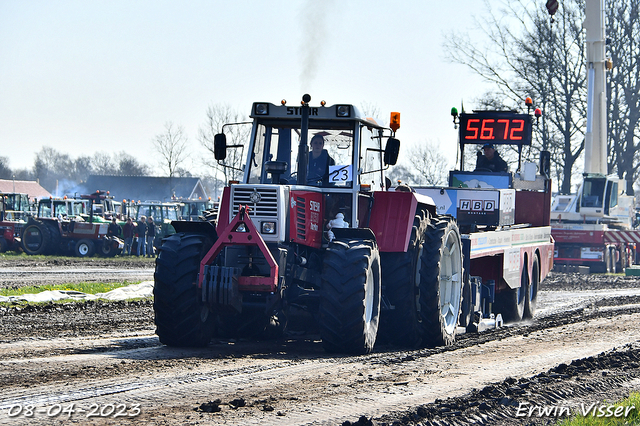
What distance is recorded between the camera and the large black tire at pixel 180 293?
28.9 ft

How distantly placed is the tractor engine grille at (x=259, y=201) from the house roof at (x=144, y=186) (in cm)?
7824

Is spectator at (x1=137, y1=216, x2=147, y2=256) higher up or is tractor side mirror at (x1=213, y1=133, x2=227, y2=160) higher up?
tractor side mirror at (x1=213, y1=133, x2=227, y2=160)

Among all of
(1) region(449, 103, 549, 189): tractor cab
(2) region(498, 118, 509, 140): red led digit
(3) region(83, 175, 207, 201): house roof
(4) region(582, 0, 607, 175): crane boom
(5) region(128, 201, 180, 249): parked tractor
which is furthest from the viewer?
(3) region(83, 175, 207, 201): house roof

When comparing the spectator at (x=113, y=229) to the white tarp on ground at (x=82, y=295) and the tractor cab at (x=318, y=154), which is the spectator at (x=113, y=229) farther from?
the tractor cab at (x=318, y=154)

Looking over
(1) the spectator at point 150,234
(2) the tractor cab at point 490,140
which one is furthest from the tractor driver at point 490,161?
(1) the spectator at point 150,234

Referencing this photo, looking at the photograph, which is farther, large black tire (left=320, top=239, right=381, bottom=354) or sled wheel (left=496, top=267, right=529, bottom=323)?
sled wheel (left=496, top=267, right=529, bottom=323)

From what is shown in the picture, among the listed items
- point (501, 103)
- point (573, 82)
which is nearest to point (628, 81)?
point (573, 82)

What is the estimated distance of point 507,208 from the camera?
1464 cm

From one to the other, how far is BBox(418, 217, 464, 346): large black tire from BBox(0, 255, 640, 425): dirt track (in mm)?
375

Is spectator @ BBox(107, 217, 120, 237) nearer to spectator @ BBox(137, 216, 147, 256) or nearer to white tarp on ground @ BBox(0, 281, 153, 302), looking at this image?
spectator @ BBox(137, 216, 147, 256)

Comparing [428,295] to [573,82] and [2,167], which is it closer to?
[573,82]

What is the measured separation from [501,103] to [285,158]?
30794 millimetres

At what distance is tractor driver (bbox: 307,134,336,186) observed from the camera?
991 centimetres

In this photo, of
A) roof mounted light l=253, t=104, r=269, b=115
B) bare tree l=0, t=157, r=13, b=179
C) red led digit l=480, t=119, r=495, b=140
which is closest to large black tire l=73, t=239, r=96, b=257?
red led digit l=480, t=119, r=495, b=140
